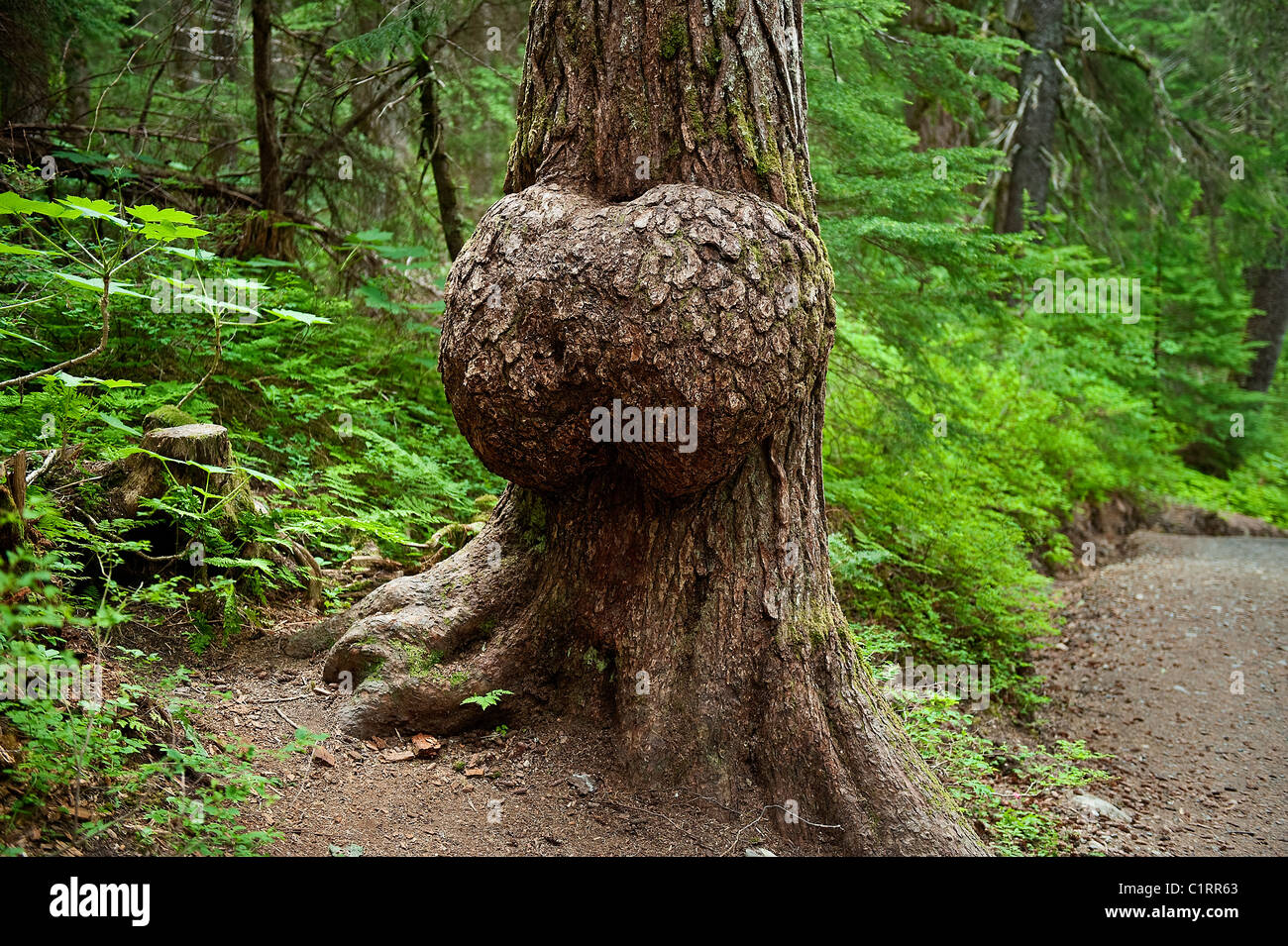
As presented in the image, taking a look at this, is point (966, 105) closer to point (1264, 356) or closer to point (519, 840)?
point (519, 840)

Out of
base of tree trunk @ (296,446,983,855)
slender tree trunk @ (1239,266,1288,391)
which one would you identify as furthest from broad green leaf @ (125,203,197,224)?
slender tree trunk @ (1239,266,1288,391)

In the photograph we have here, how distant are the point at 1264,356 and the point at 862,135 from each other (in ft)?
42.9

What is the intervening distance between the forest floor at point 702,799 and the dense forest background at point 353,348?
235mm

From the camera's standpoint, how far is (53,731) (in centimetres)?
259

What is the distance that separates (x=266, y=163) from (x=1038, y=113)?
9702 mm

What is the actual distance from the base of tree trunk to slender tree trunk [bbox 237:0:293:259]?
4.17 metres

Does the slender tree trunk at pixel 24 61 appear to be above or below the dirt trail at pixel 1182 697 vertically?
above

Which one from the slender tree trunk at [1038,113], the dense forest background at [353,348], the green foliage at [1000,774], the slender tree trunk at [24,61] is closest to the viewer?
the dense forest background at [353,348]

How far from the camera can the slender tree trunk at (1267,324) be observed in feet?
49.9

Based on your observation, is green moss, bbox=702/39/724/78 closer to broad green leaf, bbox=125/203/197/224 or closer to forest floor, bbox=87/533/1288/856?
broad green leaf, bbox=125/203/197/224

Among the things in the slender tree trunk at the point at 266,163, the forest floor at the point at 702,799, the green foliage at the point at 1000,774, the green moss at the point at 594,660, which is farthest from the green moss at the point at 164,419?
the green foliage at the point at 1000,774

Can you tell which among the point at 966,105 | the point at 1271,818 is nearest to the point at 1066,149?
the point at 966,105

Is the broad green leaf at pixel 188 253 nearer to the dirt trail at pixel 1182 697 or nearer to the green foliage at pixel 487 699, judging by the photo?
the green foliage at pixel 487 699

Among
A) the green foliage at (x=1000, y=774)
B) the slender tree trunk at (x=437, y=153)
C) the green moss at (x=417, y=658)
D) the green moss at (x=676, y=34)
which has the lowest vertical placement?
the green foliage at (x=1000, y=774)
